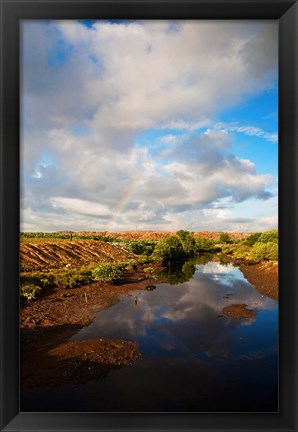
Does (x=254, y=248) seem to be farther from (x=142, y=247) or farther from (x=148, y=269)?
(x=148, y=269)

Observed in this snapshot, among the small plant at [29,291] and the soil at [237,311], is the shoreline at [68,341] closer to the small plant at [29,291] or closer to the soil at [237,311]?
the small plant at [29,291]

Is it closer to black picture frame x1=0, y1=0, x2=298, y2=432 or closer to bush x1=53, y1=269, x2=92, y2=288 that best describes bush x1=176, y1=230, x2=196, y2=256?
bush x1=53, y1=269, x2=92, y2=288

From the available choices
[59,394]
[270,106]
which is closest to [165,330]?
[59,394]

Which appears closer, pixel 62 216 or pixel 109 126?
pixel 109 126

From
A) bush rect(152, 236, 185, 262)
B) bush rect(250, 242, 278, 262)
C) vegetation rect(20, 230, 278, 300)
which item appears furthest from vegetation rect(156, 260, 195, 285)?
bush rect(250, 242, 278, 262)
